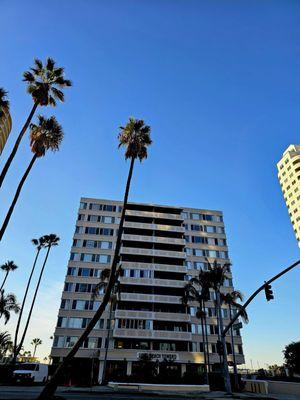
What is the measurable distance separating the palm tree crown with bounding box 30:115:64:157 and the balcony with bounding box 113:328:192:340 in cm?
3445

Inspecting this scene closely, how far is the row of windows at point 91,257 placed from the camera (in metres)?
54.7

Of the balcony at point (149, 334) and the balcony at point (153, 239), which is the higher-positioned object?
the balcony at point (153, 239)

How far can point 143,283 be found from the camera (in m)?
51.8

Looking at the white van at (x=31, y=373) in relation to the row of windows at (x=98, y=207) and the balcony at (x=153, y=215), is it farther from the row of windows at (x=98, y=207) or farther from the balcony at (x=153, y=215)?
the balcony at (x=153, y=215)

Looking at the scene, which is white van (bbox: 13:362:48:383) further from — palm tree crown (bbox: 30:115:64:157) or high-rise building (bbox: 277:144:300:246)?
high-rise building (bbox: 277:144:300:246)

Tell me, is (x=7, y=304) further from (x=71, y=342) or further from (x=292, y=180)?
(x=292, y=180)

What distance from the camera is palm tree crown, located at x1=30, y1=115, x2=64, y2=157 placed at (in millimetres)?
23391

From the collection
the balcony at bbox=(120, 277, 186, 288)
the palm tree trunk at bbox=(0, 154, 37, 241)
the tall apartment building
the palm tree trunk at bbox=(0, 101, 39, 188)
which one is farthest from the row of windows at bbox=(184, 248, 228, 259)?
the palm tree trunk at bbox=(0, 101, 39, 188)

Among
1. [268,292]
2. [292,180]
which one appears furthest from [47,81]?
[292,180]

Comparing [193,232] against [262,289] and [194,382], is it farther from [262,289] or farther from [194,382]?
[262,289]

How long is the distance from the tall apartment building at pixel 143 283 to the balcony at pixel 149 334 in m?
0.15

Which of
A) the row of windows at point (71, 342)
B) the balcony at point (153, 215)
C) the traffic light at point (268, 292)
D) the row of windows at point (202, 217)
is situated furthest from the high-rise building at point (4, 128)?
the row of windows at point (202, 217)

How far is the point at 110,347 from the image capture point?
46.4m

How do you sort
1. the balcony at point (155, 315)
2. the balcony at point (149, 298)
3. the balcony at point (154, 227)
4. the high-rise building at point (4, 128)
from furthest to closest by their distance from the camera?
the balcony at point (154, 227)
the balcony at point (149, 298)
the balcony at point (155, 315)
the high-rise building at point (4, 128)
